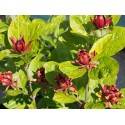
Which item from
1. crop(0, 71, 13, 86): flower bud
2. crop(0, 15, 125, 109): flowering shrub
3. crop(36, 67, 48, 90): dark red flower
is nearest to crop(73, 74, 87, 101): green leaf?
crop(0, 15, 125, 109): flowering shrub

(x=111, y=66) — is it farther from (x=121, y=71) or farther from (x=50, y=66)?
(x=121, y=71)

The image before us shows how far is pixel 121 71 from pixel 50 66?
67.3 inches

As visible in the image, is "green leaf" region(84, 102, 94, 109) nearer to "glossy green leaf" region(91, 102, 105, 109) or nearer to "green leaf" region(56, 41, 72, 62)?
"glossy green leaf" region(91, 102, 105, 109)

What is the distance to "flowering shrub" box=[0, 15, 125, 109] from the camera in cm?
90

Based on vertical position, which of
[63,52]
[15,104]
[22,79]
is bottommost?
[15,104]

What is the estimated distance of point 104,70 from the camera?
2.95 ft

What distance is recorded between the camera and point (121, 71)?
2633 millimetres

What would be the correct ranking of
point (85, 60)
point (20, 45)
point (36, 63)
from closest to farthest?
point (85, 60)
point (20, 45)
point (36, 63)

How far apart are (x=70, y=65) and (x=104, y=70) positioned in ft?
0.31

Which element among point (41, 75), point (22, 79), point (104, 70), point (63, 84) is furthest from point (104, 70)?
point (22, 79)

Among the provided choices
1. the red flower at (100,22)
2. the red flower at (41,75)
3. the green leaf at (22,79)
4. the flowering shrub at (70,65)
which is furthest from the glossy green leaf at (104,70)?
the green leaf at (22,79)

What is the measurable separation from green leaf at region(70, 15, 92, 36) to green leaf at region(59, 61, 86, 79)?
5.9 inches

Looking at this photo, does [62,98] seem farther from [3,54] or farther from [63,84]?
[3,54]

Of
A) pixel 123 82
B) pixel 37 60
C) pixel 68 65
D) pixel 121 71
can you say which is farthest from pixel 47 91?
pixel 121 71
